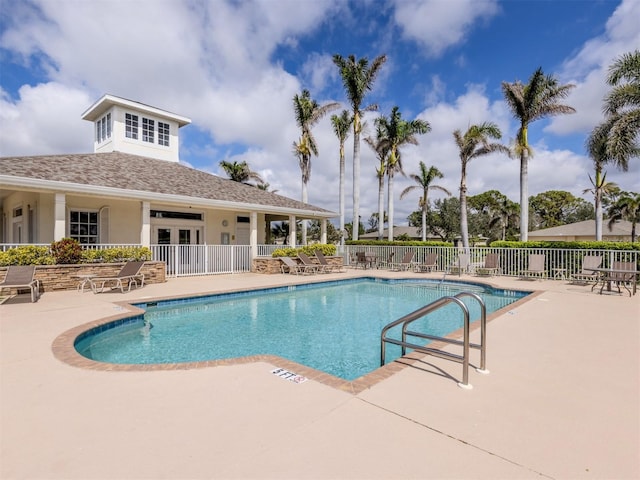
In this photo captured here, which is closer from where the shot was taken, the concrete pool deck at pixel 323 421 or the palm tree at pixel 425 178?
the concrete pool deck at pixel 323 421

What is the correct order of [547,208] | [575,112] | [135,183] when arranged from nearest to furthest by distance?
1. [135,183]
2. [575,112]
3. [547,208]

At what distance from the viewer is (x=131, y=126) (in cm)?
1816

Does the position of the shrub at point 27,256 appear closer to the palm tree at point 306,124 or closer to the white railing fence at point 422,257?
the white railing fence at point 422,257

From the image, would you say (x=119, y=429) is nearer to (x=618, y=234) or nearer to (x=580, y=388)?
(x=580, y=388)

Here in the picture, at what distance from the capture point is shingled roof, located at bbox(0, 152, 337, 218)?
36.4ft

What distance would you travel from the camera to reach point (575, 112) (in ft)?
59.6

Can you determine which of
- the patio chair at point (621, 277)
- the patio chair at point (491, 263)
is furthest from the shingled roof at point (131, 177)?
the patio chair at point (621, 277)

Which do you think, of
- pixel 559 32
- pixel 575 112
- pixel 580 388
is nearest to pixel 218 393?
pixel 580 388

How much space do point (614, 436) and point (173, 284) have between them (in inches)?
487

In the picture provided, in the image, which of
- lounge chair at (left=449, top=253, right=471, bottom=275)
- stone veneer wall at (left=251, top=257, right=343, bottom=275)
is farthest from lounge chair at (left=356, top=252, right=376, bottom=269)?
stone veneer wall at (left=251, top=257, right=343, bottom=275)

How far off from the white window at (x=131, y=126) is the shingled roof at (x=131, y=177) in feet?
4.33

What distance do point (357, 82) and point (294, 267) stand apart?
14.3 metres

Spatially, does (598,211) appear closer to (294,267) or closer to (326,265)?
(326,265)

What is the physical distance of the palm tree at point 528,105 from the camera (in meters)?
18.4
